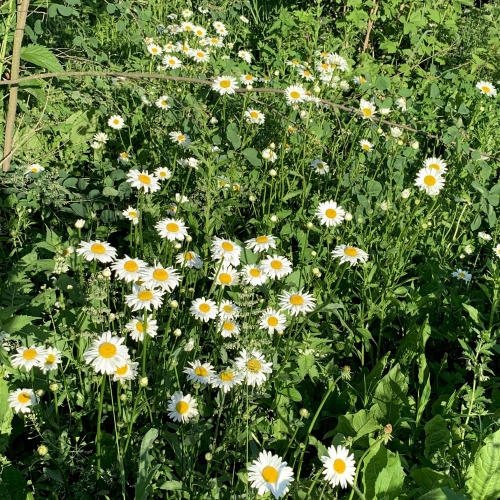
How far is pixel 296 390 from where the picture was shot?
1.96 metres

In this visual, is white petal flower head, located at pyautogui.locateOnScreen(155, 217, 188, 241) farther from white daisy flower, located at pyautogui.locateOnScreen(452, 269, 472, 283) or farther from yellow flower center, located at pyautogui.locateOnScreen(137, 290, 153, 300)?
white daisy flower, located at pyautogui.locateOnScreen(452, 269, 472, 283)

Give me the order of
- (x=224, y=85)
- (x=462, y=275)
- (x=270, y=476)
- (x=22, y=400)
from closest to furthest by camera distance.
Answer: (x=270, y=476) < (x=22, y=400) < (x=462, y=275) < (x=224, y=85)

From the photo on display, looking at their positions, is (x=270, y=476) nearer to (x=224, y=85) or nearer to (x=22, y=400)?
(x=22, y=400)

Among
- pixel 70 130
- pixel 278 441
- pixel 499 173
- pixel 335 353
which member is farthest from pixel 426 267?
pixel 70 130

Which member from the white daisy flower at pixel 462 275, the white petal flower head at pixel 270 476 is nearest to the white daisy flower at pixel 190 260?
the white petal flower head at pixel 270 476

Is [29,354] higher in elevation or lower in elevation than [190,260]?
lower

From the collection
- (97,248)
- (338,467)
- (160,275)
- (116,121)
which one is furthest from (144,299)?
(116,121)

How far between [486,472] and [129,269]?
50.8 inches

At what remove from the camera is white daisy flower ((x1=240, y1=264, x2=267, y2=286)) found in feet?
6.42

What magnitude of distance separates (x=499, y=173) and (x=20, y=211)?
127 inches

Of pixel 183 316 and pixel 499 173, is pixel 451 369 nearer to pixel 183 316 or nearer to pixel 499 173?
pixel 183 316

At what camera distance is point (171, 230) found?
201 cm

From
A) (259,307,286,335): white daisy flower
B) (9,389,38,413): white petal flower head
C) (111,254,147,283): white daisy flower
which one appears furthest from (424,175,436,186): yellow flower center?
(9,389,38,413): white petal flower head

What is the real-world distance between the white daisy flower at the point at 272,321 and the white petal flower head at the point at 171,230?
450mm
